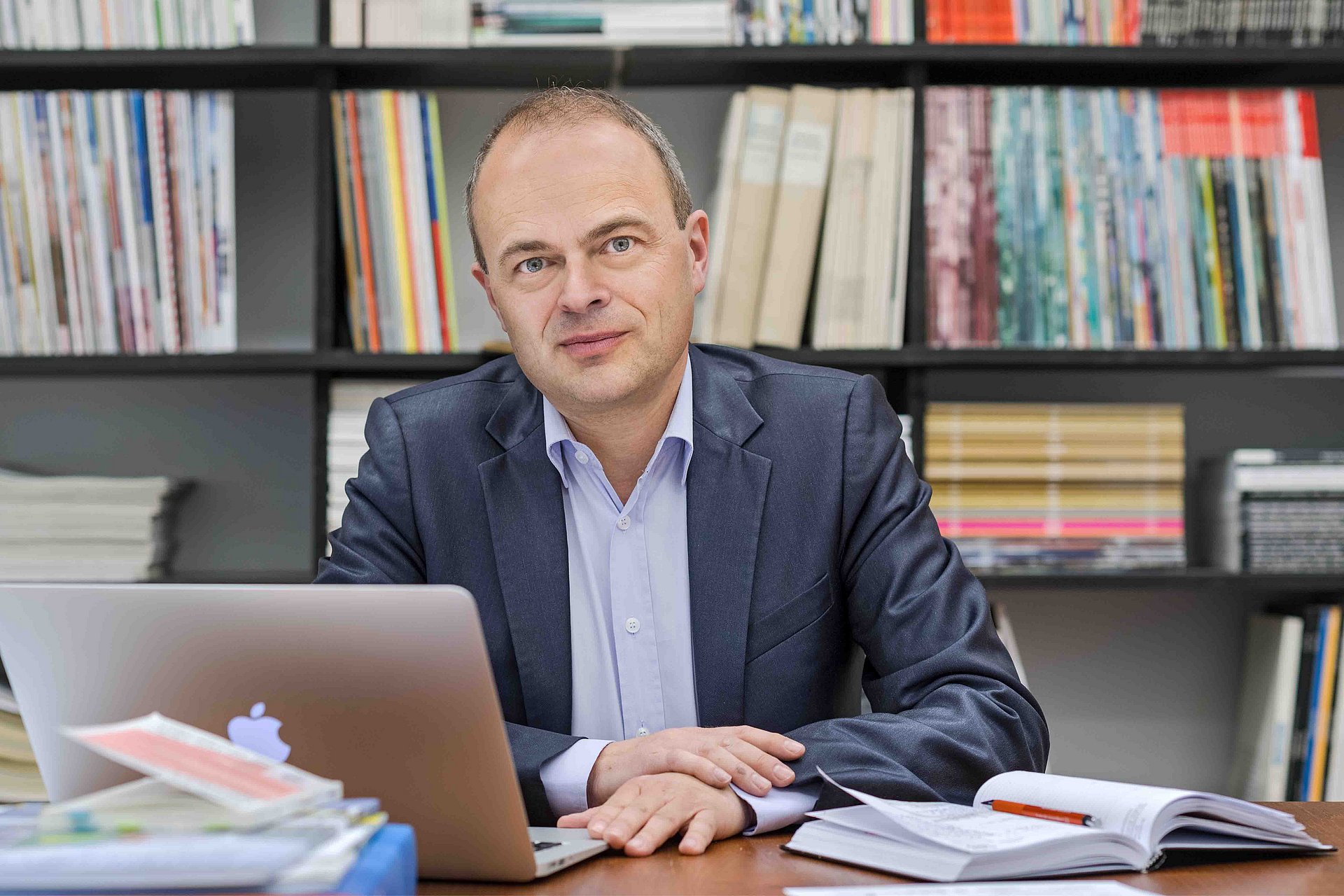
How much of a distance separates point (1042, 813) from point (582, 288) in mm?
728

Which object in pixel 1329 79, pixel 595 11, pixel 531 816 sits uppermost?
pixel 595 11

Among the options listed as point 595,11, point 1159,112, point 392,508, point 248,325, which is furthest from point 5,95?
point 1159,112

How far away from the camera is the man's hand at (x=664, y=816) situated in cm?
89

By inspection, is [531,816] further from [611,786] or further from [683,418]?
[683,418]

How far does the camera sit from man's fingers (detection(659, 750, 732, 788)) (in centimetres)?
99

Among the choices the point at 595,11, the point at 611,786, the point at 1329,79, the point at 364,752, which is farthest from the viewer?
the point at 1329,79

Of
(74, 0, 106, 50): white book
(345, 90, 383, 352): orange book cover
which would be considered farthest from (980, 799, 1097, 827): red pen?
(74, 0, 106, 50): white book

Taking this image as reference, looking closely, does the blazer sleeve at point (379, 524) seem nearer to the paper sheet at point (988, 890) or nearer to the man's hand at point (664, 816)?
the man's hand at point (664, 816)

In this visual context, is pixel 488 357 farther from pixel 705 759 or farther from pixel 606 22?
pixel 705 759

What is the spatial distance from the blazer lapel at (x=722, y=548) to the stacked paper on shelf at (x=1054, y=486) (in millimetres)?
660

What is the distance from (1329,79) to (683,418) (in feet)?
4.91

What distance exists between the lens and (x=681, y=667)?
Answer: 1.40m

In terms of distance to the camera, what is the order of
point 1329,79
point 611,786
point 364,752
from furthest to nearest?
1. point 1329,79
2. point 611,786
3. point 364,752

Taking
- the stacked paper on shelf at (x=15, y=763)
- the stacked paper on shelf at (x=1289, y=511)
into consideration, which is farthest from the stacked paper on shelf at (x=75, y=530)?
the stacked paper on shelf at (x=1289, y=511)
